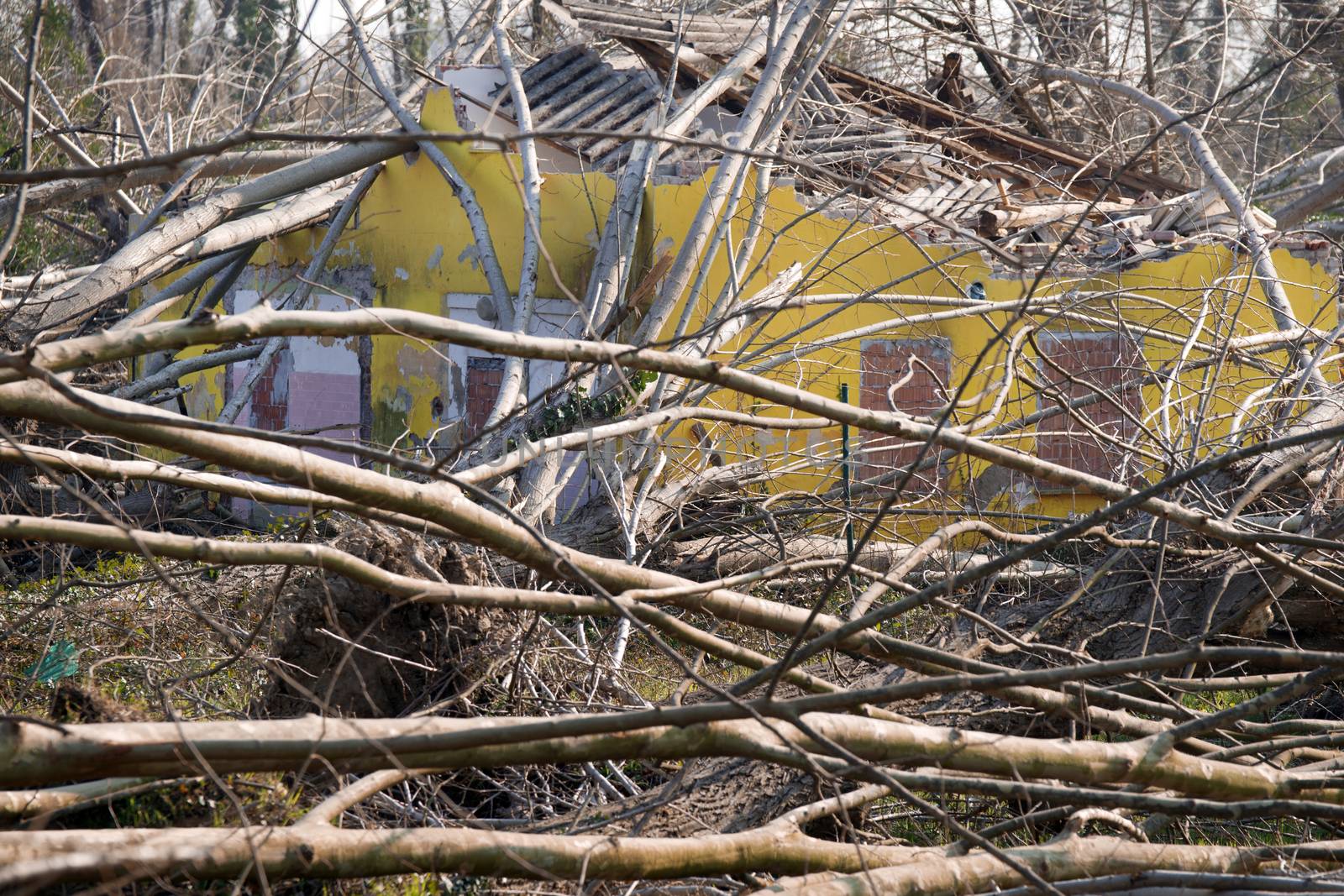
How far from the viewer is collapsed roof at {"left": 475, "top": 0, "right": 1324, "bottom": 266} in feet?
28.7

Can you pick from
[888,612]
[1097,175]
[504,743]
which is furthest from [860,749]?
[1097,175]

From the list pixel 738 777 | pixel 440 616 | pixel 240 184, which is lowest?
pixel 738 777

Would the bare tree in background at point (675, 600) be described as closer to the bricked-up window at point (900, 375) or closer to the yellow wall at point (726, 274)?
the bricked-up window at point (900, 375)

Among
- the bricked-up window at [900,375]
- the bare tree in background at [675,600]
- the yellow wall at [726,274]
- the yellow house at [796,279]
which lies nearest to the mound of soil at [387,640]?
the bare tree in background at [675,600]

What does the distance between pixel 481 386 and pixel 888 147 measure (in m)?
3.83

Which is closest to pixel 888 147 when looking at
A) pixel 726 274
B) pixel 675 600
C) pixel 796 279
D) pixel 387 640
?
pixel 726 274

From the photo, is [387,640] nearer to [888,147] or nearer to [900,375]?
[900,375]

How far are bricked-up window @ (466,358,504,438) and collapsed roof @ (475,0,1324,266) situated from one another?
1.80m

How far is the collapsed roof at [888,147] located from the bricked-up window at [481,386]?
1.80 metres

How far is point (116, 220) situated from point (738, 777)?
9.73m

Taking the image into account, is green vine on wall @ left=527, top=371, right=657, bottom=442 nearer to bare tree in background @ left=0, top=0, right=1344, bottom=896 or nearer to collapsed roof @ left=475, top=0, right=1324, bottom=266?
bare tree in background @ left=0, top=0, right=1344, bottom=896

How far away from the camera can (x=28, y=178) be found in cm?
207

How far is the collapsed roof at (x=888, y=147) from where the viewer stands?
8.75 m

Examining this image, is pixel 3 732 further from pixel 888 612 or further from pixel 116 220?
pixel 116 220
